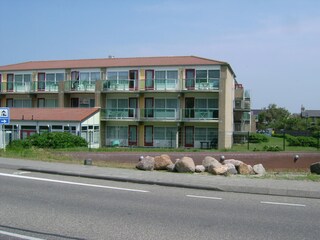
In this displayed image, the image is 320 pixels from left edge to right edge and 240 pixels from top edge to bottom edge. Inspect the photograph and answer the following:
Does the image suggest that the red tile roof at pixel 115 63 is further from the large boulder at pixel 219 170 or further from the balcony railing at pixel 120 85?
the large boulder at pixel 219 170

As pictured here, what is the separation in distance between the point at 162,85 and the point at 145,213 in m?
36.9

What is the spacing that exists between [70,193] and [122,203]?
2.04 meters

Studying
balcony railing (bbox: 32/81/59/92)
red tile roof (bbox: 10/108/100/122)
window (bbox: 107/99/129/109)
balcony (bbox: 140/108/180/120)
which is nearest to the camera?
red tile roof (bbox: 10/108/100/122)

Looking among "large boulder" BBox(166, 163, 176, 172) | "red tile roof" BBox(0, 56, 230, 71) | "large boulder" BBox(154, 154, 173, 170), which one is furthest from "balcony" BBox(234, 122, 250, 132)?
"large boulder" BBox(166, 163, 176, 172)

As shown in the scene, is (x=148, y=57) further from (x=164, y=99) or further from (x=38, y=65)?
(x=38, y=65)

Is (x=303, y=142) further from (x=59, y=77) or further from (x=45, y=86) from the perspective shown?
(x=45, y=86)

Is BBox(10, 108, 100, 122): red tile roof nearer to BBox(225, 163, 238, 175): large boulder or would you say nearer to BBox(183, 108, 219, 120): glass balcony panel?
BBox(183, 108, 219, 120): glass balcony panel

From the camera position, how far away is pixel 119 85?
1829 inches

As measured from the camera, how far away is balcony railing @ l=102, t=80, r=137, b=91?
46250 millimetres

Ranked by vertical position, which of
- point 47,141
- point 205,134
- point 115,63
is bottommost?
point 47,141

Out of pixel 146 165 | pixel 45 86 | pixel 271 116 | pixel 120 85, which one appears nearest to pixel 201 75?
pixel 120 85

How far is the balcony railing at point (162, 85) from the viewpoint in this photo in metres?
44.8

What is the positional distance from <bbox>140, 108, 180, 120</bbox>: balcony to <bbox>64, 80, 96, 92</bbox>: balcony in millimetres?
6811

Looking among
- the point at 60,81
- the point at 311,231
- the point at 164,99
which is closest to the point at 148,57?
the point at 164,99
